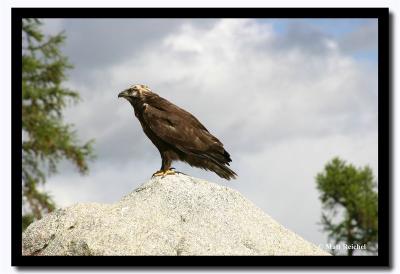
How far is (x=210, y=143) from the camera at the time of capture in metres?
8.09

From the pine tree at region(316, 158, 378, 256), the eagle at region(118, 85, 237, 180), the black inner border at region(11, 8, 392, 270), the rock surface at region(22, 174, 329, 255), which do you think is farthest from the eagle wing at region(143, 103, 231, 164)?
the pine tree at region(316, 158, 378, 256)

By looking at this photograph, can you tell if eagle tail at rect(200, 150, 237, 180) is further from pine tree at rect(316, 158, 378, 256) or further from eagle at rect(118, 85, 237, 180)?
pine tree at rect(316, 158, 378, 256)

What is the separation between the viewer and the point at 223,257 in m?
6.84

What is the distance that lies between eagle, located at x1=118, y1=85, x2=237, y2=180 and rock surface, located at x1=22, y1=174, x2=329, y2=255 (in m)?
0.22

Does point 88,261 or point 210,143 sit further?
point 210,143

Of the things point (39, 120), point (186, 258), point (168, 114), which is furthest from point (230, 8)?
point (39, 120)

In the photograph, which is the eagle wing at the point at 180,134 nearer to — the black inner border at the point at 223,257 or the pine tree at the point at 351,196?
the black inner border at the point at 223,257

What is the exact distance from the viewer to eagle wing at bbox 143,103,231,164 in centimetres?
799

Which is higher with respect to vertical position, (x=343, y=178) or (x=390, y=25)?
(x=390, y=25)

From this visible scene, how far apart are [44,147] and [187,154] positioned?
1020 centimetres

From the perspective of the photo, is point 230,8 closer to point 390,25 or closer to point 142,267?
point 390,25

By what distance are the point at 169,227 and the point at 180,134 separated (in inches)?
49.1

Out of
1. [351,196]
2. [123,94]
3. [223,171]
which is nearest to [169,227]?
[223,171]

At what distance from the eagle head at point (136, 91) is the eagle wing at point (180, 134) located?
0.53 feet
